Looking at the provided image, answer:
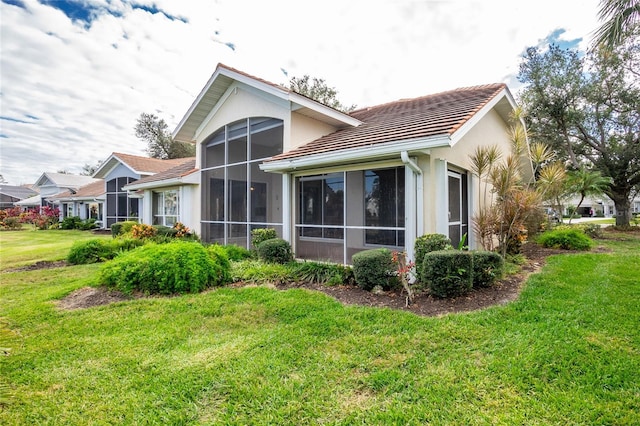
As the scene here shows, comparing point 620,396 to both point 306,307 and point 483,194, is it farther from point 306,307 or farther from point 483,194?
point 483,194

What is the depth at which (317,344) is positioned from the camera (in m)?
3.97

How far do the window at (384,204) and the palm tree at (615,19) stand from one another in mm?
5608

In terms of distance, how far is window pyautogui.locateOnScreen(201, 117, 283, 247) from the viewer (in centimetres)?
1066

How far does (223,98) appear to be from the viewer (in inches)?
480

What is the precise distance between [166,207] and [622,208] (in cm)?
2775

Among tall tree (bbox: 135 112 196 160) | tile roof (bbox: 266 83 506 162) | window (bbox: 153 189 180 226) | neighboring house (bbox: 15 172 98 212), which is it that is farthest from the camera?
tall tree (bbox: 135 112 196 160)

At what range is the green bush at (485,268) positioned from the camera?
600cm

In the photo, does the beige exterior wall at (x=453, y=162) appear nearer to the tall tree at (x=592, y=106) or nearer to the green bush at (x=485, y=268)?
the green bush at (x=485, y=268)

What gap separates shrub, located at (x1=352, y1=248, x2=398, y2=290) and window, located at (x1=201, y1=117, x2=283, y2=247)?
13.9 ft

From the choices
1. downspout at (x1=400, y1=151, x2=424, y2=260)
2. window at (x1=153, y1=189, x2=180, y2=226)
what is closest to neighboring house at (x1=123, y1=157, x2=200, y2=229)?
window at (x1=153, y1=189, x2=180, y2=226)

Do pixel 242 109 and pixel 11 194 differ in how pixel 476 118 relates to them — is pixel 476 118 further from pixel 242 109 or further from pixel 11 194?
pixel 11 194

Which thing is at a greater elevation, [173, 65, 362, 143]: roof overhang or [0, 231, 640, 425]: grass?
[173, 65, 362, 143]: roof overhang

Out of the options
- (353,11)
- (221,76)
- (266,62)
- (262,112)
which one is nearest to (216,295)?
(262,112)

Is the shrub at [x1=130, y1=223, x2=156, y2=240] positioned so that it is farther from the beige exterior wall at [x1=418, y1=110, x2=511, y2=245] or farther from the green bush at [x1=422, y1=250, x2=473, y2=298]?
the green bush at [x1=422, y1=250, x2=473, y2=298]
